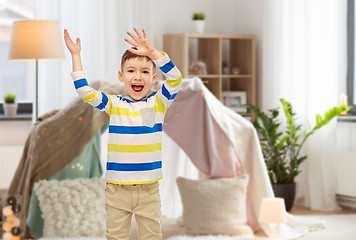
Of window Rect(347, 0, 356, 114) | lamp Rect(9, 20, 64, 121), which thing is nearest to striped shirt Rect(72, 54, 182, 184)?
lamp Rect(9, 20, 64, 121)

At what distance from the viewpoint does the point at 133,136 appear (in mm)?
1740

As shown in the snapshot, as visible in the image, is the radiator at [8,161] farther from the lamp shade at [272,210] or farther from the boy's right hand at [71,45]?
the boy's right hand at [71,45]

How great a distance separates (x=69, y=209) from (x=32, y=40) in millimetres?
1336

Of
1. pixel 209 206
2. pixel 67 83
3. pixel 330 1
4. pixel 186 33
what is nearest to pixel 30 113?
pixel 67 83

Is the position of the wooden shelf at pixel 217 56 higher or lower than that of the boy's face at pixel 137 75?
higher

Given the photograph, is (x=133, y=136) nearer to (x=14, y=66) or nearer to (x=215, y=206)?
(x=215, y=206)

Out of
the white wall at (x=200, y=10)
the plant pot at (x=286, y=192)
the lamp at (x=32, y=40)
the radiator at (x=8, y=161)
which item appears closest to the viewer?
the lamp at (x=32, y=40)

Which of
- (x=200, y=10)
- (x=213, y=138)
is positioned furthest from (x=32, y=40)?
(x=200, y=10)

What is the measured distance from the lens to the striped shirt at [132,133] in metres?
1.74

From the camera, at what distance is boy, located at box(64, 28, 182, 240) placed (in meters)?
1.74

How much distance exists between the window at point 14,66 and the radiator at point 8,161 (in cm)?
59

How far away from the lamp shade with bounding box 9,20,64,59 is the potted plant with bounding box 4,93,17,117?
822 millimetres

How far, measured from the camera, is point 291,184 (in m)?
4.88

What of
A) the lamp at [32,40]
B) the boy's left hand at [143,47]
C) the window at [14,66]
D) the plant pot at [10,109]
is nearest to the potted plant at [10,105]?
the plant pot at [10,109]
